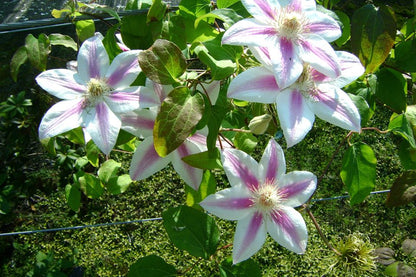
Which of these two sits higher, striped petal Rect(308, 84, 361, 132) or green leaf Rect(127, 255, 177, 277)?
striped petal Rect(308, 84, 361, 132)

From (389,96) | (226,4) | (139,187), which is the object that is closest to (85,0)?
(139,187)

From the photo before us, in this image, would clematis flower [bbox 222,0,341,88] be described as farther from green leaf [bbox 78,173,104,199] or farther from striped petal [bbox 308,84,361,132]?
green leaf [bbox 78,173,104,199]

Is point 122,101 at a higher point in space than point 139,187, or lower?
higher

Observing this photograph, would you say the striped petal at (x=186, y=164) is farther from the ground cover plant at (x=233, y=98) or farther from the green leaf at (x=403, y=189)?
the green leaf at (x=403, y=189)

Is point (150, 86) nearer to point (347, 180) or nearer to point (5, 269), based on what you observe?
point (347, 180)

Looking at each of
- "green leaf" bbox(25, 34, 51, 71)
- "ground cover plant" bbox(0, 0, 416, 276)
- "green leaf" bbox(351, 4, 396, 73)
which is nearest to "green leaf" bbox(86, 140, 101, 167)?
"ground cover plant" bbox(0, 0, 416, 276)

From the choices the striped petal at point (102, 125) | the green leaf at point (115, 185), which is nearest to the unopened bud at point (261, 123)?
the striped petal at point (102, 125)

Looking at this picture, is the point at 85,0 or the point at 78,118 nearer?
the point at 78,118
